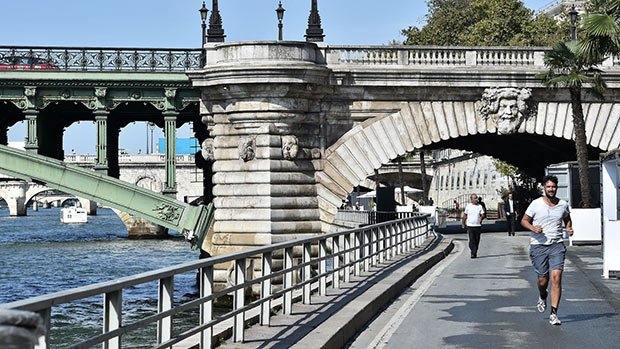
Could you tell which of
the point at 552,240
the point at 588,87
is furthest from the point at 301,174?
the point at 552,240

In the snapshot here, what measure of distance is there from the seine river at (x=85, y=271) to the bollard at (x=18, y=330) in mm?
19322

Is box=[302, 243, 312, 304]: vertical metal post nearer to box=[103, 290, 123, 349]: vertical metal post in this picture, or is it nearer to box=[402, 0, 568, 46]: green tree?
box=[103, 290, 123, 349]: vertical metal post

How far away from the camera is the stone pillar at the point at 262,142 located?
34.1 metres

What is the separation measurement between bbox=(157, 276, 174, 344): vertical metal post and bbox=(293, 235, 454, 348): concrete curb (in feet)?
8.98

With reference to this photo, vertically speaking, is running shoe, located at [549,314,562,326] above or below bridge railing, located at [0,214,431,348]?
below

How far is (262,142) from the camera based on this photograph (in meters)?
34.6

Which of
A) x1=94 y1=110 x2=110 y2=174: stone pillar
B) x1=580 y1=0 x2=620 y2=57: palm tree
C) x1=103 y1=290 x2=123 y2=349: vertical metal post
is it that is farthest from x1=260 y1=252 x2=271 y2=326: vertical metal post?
x1=94 y1=110 x2=110 y2=174: stone pillar

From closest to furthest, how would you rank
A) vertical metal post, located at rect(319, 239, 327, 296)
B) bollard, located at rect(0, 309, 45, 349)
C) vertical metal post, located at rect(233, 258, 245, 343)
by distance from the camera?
bollard, located at rect(0, 309, 45, 349) → vertical metal post, located at rect(233, 258, 245, 343) → vertical metal post, located at rect(319, 239, 327, 296)

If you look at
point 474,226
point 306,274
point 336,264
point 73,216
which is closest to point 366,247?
point 336,264

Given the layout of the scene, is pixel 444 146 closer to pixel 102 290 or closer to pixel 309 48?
pixel 309 48

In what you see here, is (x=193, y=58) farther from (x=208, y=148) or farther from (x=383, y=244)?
(x=383, y=244)

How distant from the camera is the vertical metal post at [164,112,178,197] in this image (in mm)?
37562

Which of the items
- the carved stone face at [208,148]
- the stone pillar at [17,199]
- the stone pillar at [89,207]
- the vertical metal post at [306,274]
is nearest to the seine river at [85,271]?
the carved stone face at [208,148]

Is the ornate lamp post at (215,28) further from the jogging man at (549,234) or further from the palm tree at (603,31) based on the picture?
the jogging man at (549,234)
